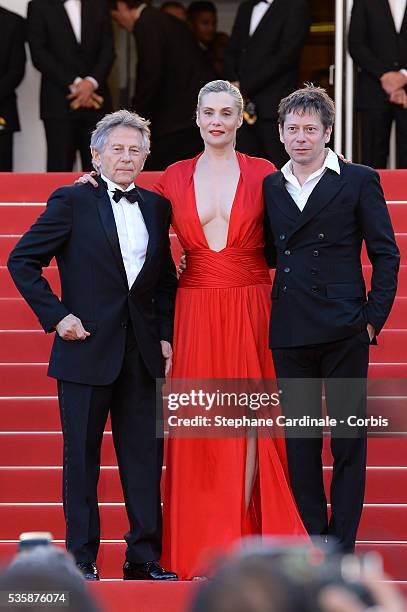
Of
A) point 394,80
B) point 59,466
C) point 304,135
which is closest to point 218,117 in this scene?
point 304,135

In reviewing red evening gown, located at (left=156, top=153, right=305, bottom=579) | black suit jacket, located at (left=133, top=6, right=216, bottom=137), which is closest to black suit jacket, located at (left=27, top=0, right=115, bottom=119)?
black suit jacket, located at (left=133, top=6, right=216, bottom=137)

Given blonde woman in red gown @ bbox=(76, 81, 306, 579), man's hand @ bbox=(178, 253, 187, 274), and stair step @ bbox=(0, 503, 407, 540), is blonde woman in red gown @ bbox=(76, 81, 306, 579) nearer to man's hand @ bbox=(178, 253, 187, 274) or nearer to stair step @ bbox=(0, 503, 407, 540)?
man's hand @ bbox=(178, 253, 187, 274)

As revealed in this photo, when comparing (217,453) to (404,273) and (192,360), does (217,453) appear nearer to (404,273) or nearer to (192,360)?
(192,360)

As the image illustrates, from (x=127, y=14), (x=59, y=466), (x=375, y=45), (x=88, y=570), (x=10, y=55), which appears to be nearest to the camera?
(x=88, y=570)

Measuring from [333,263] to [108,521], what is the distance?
1.61 metres

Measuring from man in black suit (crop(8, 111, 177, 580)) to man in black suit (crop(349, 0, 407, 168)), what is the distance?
394cm

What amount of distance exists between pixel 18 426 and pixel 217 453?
1.60 m

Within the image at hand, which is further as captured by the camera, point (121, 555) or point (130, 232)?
point (121, 555)

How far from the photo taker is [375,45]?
797 cm

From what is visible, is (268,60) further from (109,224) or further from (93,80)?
(109,224)

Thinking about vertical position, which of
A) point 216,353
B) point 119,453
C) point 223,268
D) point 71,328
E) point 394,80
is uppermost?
point 394,80

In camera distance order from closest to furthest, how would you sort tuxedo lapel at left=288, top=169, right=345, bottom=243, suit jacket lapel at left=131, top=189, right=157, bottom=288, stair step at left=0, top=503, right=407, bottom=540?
suit jacket lapel at left=131, top=189, right=157, bottom=288
tuxedo lapel at left=288, top=169, right=345, bottom=243
stair step at left=0, top=503, right=407, bottom=540

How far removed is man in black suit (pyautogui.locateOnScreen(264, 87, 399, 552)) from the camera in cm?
427

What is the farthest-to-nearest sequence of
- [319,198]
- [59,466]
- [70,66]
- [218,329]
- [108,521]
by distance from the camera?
[70,66] → [59,466] → [108,521] → [218,329] → [319,198]
